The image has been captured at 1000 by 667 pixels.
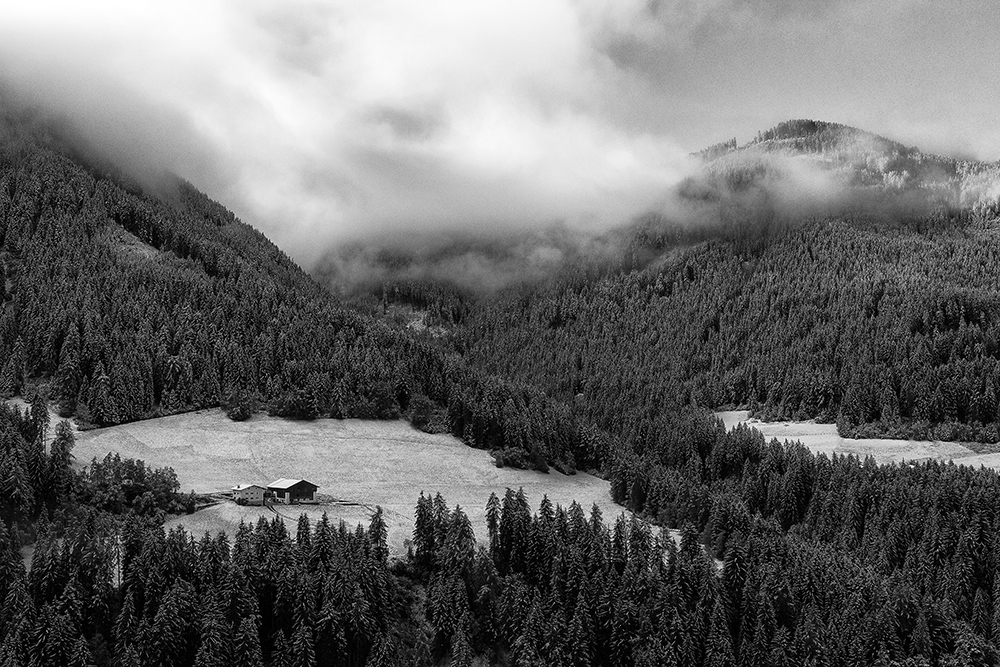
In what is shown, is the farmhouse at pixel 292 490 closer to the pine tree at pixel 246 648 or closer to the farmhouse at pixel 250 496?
Answer: the farmhouse at pixel 250 496

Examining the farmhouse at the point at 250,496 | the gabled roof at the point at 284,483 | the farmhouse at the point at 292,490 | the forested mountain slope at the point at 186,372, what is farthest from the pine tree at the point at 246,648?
the forested mountain slope at the point at 186,372

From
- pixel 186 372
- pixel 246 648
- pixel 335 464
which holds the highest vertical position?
pixel 186 372

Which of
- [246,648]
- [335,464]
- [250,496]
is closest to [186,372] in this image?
[335,464]

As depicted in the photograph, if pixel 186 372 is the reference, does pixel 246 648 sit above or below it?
below

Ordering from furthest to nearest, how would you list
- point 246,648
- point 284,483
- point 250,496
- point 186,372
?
point 186,372, point 284,483, point 250,496, point 246,648

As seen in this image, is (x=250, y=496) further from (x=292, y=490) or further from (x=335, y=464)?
(x=335, y=464)

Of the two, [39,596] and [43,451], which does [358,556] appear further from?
[43,451]

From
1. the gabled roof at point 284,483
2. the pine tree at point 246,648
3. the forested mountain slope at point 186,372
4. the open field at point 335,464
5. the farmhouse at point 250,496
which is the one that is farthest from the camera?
the forested mountain slope at point 186,372

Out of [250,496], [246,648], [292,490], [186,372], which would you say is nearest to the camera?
[246,648]
